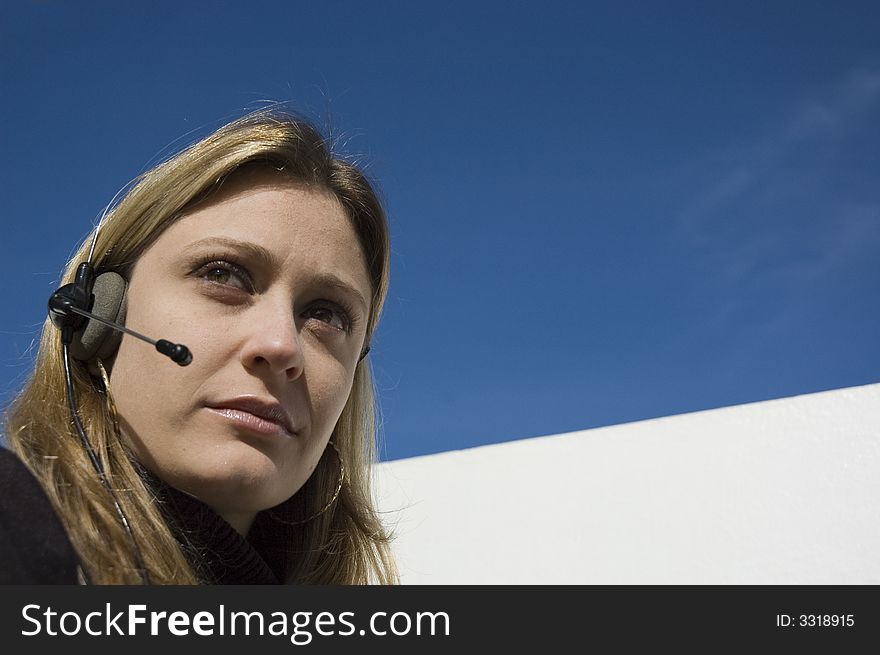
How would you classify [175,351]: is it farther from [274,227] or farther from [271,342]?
[274,227]

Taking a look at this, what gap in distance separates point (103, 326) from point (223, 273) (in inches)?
6.7

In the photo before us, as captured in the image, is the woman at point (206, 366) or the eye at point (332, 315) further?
the eye at point (332, 315)

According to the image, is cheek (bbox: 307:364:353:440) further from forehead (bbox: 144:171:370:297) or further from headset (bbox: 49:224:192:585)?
Result: headset (bbox: 49:224:192:585)

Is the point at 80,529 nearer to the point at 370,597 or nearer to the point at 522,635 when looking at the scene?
the point at 370,597

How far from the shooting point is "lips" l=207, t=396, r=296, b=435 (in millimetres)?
889

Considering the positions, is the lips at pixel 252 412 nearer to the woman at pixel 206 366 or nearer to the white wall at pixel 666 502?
the woman at pixel 206 366

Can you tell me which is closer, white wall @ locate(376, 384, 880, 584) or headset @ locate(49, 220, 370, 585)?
headset @ locate(49, 220, 370, 585)

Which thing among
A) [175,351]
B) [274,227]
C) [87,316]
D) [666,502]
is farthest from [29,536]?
[666,502]

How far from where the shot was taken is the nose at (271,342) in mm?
906

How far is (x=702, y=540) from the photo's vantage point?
72.3 inches

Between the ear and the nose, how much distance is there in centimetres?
18

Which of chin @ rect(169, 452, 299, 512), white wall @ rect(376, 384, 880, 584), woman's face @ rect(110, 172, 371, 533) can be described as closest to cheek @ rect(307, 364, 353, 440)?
woman's face @ rect(110, 172, 371, 533)

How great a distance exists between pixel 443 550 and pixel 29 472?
161cm

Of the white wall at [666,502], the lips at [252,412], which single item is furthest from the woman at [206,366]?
the white wall at [666,502]
